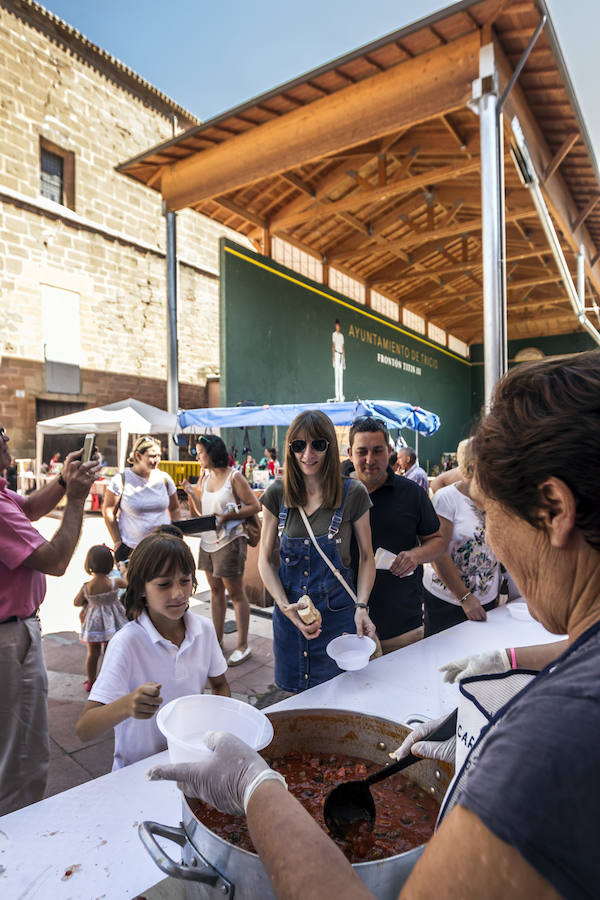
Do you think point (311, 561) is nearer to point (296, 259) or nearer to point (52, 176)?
point (296, 259)

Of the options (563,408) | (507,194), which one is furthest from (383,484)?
(507,194)

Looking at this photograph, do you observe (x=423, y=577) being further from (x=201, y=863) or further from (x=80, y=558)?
(x=80, y=558)

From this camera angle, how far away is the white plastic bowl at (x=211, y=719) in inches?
46.7

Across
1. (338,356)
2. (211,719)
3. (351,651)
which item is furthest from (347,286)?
(211,719)

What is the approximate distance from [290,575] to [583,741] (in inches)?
77.8

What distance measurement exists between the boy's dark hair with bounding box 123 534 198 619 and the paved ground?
1.37 m

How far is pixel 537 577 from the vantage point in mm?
784

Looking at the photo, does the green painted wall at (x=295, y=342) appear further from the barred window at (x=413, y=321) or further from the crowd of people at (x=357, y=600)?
the crowd of people at (x=357, y=600)

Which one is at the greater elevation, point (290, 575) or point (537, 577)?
point (537, 577)

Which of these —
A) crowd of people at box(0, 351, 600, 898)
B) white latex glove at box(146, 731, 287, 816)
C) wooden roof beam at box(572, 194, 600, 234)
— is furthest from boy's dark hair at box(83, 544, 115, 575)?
wooden roof beam at box(572, 194, 600, 234)

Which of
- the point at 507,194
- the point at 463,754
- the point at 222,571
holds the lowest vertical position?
the point at 222,571

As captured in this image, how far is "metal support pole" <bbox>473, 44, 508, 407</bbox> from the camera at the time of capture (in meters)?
6.18

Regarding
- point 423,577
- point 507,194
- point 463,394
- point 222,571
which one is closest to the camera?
point 423,577

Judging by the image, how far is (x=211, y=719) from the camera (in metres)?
1.23
